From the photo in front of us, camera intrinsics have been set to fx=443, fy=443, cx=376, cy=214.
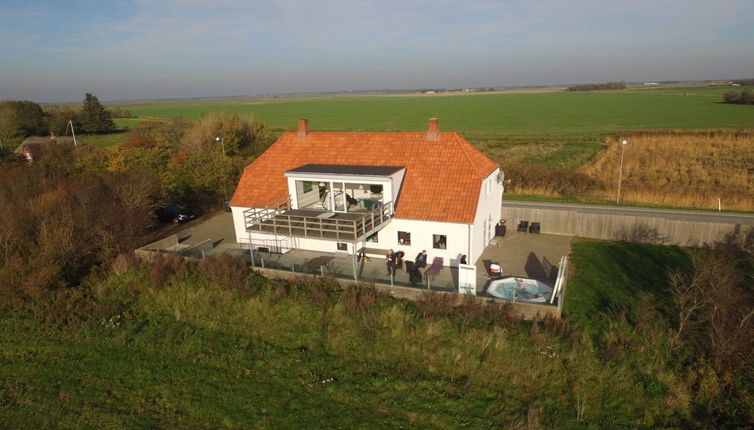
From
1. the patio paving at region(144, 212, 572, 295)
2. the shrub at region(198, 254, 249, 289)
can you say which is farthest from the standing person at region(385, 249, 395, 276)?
the shrub at region(198, 254, 249, 289)

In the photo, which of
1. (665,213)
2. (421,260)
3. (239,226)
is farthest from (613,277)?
(239,226)

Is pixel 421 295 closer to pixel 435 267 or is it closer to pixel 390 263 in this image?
pixel 435 267

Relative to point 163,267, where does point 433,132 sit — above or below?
above

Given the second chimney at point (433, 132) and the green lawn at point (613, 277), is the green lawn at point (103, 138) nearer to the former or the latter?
the second chimney at point (433, 132)

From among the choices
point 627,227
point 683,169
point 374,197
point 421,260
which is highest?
point 374,197

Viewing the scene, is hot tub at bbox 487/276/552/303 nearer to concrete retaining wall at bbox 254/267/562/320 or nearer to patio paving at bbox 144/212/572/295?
concrete retaining wall at bbox 254/267/562/320

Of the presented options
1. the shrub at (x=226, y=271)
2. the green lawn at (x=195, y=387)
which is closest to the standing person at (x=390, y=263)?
the green lawn at (x=195, y=387)

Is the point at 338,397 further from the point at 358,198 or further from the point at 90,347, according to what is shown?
the point at 358,198
